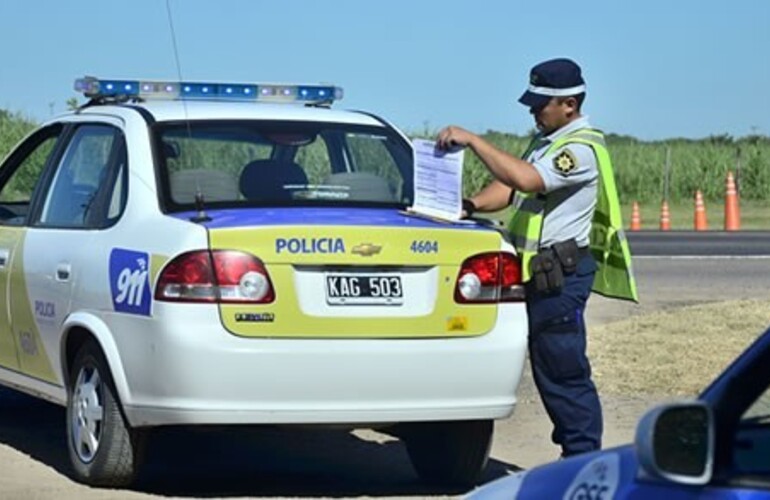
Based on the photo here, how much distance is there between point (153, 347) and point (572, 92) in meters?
1.89

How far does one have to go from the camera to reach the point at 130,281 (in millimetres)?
7539

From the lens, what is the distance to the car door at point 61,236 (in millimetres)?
8164

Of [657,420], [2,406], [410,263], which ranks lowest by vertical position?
[2,406]

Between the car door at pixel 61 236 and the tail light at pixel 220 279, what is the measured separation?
2.83 ft

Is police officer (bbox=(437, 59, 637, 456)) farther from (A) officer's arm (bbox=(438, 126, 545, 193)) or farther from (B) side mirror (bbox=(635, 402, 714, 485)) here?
(B) side mirror (bbox=(635, 402, 714, 485))

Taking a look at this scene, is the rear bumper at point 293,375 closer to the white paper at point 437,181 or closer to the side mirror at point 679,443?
the white paper at point 437,181

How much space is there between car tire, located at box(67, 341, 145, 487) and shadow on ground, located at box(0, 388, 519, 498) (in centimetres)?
24

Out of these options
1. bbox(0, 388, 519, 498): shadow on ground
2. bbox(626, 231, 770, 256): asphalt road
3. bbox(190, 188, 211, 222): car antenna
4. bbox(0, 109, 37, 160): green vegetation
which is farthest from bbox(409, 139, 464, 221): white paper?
bbox(0, 109, 37, 160): green vegetation

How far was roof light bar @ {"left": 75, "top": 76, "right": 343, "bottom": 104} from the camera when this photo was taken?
909 cm

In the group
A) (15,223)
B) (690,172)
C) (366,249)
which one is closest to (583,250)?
(366,249)

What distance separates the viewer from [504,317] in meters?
7.62

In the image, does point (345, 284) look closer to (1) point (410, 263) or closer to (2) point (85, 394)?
(1) point (410, 263)

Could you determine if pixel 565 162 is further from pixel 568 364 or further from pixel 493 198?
pixel 568 364

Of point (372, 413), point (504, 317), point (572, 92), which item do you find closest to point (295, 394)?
point (372, 413)
